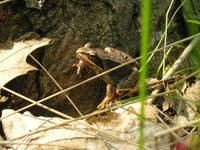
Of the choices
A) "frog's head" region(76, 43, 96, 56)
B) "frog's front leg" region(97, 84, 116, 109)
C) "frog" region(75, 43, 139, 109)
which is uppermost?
"frog's head" region(76, 43, 96, 56)

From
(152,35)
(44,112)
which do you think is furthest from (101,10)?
(44,112)

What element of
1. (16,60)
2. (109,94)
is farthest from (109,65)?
(16,60)

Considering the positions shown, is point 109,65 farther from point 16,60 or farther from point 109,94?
point 16,60

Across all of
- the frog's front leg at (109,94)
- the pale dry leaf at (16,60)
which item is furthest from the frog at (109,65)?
the pale dry leaf at (16,60)

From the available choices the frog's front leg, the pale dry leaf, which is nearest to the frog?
the frog's front leg

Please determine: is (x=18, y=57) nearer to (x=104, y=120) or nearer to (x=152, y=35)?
(x=104, y=120)

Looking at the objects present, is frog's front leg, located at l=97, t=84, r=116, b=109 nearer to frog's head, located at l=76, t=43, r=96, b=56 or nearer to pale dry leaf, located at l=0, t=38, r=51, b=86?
frog's head, located at l=76, t=43, r=96, b=56

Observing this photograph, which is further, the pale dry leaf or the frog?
the frog
